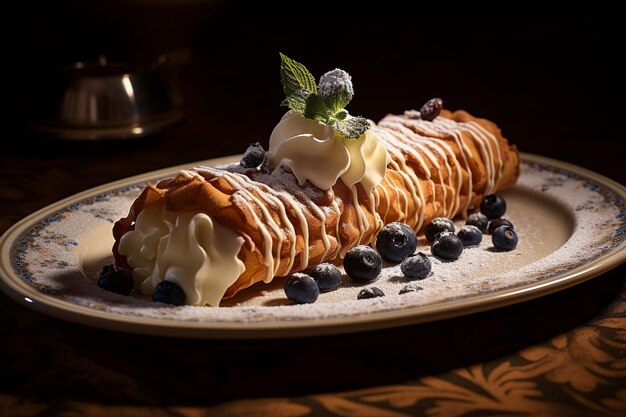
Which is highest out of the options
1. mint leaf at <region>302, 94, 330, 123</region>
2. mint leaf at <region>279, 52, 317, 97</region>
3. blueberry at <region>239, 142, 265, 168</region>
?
mint leaf at <region>279, 52, 317, 97</region>

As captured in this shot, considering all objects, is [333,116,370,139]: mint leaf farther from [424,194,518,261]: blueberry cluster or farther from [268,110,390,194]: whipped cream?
[424,194,518,261]: blueberry cluster

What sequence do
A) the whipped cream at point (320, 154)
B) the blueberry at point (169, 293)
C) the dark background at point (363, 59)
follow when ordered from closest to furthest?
1. the blueberry at point (169, 293)
2. the whipped cream at point (320, 154)
3. the dark background at point (363, 59)

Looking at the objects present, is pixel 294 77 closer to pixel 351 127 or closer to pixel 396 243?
pixel 351 127

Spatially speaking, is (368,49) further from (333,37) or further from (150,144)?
(150,144)

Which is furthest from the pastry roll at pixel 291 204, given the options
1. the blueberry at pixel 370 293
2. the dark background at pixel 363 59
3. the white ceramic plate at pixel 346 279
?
the dark background at pixel 363 59

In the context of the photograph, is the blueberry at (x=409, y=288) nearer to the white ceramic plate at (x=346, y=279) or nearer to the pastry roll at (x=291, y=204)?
the white ceramic plate at (x=346, y=279)

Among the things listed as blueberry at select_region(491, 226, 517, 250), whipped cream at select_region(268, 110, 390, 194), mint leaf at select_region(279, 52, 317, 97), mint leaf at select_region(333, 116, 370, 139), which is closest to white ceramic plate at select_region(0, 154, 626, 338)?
blueberry at select_region(491, 226, 517, 250)

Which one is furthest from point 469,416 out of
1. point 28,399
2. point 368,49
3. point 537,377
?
point 368,49

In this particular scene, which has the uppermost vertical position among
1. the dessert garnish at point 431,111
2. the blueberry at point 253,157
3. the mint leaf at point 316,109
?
the mint leaf at point 316,109
